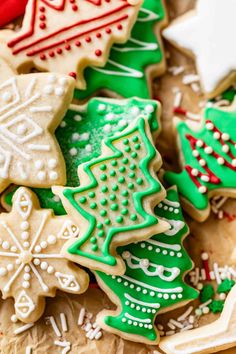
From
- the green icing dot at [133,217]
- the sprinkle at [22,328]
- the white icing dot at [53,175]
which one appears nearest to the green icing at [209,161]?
the green icing dot at [133,217]

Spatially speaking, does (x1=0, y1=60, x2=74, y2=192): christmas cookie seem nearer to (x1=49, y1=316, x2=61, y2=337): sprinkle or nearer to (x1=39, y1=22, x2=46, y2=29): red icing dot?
(x1=39, y1=22, x2=46, y2=29): red icing dot

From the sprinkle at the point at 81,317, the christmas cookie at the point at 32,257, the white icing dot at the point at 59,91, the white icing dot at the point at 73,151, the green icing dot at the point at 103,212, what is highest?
the white icing dot at the point at 59,91

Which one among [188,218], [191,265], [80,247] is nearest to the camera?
[80,247]

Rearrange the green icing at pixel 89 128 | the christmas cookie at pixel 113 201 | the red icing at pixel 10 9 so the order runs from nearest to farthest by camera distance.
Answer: the christmas cookie at pixel 113 201, the green icing at pixel 89 128, the red icing at pixel 10 9

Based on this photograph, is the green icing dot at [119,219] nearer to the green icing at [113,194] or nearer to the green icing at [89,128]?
the green icing at [113,194]

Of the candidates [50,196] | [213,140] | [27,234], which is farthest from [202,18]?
[27,234]

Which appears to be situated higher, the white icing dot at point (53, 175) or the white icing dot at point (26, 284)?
the white icing dot at point (53, 175)

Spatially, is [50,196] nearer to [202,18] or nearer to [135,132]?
[135,132]
